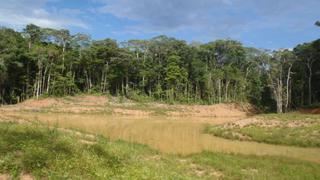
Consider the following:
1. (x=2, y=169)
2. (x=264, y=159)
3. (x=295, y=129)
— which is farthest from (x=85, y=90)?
(x=2, y=169)

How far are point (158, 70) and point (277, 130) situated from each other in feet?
173

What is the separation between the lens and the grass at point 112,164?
12120mm

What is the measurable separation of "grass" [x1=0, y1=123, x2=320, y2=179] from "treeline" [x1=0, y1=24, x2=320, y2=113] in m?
48.4

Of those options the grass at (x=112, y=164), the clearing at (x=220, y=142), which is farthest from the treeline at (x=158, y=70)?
the grass at (x=112, y=164)

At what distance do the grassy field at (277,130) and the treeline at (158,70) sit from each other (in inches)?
1432

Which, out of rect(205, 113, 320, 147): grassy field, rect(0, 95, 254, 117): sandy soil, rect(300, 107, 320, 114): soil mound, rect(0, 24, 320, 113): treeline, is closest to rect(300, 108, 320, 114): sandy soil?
rect(300, 107, 320, 114): soil mound

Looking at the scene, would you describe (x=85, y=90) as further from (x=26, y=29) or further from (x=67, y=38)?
(x=26, y=29)

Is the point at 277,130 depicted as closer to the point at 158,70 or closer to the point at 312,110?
the point at 312,110

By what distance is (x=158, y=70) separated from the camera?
83.5 meters

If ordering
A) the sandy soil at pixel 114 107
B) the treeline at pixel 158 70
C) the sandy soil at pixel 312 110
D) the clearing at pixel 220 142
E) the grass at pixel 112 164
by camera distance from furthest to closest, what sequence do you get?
the treeline at pixel 158 70 < the sandy soil at pixel 114 107 < the sandy soil at pixel 312 110 < the clearing at pixel 220 142 < the grass at pixel 112 164

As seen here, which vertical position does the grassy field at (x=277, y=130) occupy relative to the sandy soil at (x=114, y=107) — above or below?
below

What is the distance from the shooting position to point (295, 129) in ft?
102

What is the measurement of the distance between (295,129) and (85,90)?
54.2 m

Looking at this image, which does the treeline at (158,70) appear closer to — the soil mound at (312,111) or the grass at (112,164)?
the soil mound at (312,111)
